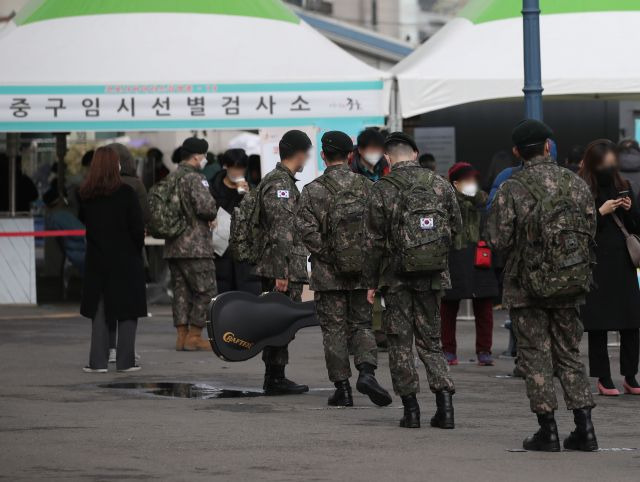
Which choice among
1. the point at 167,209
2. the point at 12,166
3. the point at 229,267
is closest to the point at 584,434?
the point at 167,209

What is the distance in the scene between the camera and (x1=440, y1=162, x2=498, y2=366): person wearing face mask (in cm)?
1323

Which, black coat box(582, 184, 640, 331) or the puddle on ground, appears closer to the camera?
black coat box(582, 184, 640, 331)

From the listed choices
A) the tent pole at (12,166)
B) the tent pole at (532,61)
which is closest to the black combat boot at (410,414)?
the tent pole at (532,61)

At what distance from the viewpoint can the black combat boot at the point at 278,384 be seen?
1128 cm

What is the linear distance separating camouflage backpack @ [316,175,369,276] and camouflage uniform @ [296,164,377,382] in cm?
4

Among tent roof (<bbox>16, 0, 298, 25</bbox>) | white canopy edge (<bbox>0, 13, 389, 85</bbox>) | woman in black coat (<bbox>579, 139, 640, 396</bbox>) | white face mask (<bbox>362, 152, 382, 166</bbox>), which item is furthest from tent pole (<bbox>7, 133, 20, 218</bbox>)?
woman in black coat (<bbox>579, 139, 640, 396</bbox>)

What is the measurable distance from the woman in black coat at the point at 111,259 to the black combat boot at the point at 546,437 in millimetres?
5116

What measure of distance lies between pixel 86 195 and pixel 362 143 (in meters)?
2.46

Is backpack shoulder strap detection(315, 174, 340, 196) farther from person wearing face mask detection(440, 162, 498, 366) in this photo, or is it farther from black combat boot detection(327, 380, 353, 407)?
person wearing face mask detection(440, 162, 498, 366)

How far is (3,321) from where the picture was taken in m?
17.6

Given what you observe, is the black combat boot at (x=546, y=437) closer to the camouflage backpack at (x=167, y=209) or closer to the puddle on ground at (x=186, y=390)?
the puddle on ground at (x=186, y=390)

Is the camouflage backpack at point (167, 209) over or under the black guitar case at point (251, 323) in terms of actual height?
over

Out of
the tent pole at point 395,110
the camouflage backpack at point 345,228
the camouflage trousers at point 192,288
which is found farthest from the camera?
the tent pole at point 395,110

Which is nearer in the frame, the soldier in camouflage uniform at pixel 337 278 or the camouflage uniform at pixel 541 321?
the camouflage uniform at pixel 541 321
